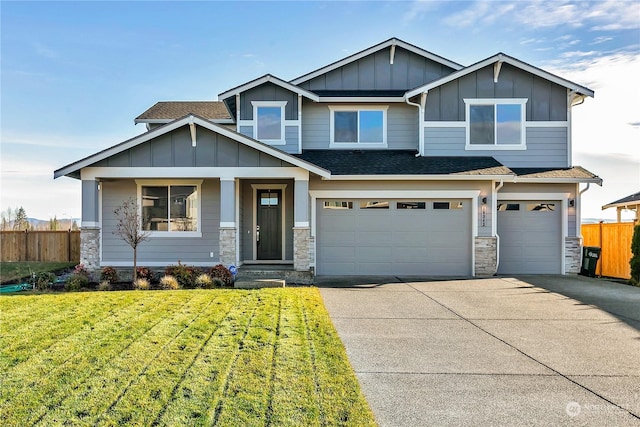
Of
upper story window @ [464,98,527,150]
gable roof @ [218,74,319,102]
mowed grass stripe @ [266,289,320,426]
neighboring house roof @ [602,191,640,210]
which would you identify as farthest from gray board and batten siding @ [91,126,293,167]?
neighboring house roof @ [602,191,640,210]

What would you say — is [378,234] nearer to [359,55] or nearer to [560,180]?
[560,180]

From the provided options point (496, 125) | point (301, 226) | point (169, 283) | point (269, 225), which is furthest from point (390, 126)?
point (169, 283)

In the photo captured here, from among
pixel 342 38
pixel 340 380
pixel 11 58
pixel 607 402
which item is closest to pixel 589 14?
pixel 342 38

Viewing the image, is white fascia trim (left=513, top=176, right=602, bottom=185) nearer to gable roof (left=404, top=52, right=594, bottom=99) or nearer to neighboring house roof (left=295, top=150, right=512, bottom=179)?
neighboring house roof (left=295, top=150, right=512, bottom=179)

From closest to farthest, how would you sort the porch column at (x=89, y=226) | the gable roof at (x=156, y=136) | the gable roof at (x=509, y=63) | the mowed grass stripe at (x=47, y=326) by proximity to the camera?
the mowed grass stripe at (x=47, y=326) → the gable roof at (x=156, y=136) → the porch column at (x=89, y=226) → the gable roof at (x=509, y=63)

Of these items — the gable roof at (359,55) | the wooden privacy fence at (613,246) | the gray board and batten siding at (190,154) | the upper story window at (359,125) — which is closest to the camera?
the gray board and batten siding at (190,154)

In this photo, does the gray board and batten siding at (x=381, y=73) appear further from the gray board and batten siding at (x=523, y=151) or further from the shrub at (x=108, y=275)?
the shrub at (x=108, y=275)

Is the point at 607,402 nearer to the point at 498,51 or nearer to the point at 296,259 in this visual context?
the point at 296,259

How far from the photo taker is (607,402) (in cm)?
389

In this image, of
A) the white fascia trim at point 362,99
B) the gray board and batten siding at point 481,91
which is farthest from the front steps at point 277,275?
the gray board and batten siding at point 481,91

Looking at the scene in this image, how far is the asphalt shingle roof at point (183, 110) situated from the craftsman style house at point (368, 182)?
3564 mm

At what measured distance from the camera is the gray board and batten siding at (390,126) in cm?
1394

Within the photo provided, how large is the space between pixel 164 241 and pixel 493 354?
9.65 m

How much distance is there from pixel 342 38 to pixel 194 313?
1193 centimetres
